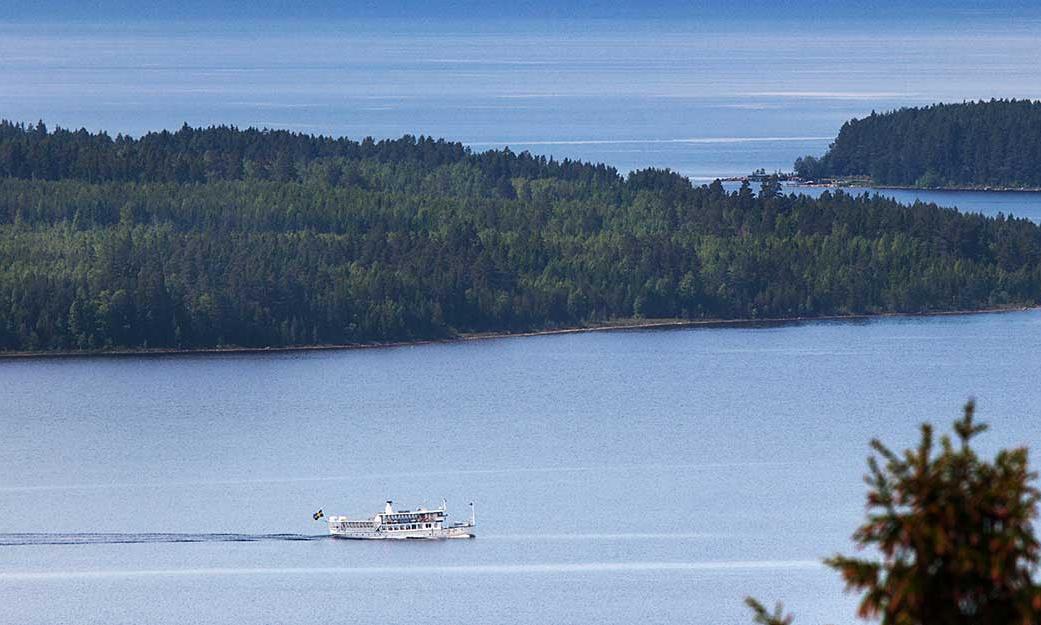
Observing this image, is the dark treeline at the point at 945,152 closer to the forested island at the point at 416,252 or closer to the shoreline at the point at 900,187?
the shoreline at the point at 900,187

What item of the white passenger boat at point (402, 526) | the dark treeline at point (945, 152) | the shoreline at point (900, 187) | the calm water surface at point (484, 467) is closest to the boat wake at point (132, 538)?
the calm water surface at point (484, 467)

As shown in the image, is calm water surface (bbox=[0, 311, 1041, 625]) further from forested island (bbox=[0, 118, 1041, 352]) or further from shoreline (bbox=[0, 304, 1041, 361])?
forested island (bbox=[0, 118, 1041, 352])

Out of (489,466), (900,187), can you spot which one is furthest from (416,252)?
(900,187)

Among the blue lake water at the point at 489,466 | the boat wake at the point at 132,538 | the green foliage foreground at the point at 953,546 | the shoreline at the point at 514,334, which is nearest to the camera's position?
the green foliage foreground at the point at 953,546

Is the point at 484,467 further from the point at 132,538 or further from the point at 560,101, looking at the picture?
the point at 560,101

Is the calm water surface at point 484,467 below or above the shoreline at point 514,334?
below

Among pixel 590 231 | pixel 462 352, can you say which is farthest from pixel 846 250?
pixel 462 352

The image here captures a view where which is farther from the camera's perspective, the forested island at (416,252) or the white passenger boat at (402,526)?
the forested island at (416,252)

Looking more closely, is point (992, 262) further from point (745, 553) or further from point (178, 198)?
point (745, 553)
